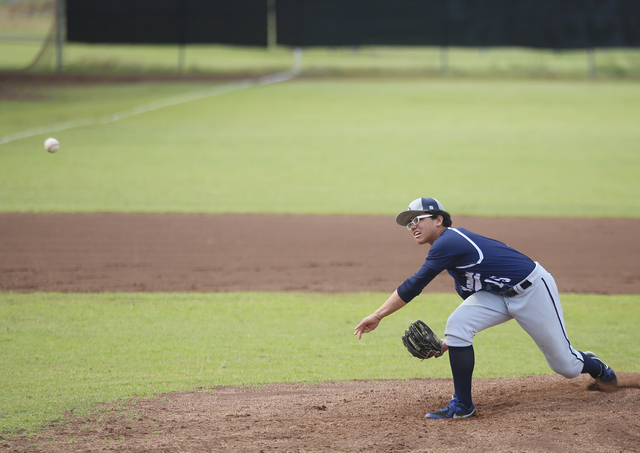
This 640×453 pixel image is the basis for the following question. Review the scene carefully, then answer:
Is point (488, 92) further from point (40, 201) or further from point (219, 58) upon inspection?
point (40, 201)

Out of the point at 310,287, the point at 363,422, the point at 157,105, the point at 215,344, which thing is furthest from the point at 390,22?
the point at 363,422

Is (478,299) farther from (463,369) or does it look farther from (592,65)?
(592,65)

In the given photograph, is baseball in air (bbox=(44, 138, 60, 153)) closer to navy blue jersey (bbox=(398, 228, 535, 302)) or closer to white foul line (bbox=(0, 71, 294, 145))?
white foul line (bbox=(0, 71, 294, 145))

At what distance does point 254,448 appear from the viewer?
4.29m

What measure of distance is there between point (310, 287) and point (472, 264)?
160 inches

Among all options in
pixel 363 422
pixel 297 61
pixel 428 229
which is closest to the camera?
pixel 363 422

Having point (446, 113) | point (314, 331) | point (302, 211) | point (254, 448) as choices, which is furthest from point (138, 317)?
point (446, 113)

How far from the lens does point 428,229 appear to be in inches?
189

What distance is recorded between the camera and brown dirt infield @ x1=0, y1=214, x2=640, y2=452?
14.3 ft

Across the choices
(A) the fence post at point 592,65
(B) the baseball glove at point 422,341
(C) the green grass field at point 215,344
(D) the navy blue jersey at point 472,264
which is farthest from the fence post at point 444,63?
(B) the baseball glove at point 422,341

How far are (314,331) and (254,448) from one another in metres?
2.63

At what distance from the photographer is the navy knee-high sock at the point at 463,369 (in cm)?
465

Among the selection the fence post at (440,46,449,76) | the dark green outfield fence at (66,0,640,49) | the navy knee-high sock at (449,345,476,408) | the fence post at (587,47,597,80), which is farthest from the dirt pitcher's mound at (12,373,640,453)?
the fence post at (587,47,597,80)

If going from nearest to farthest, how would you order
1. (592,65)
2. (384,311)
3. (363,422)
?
(384,311), (363,422), (592,65)
